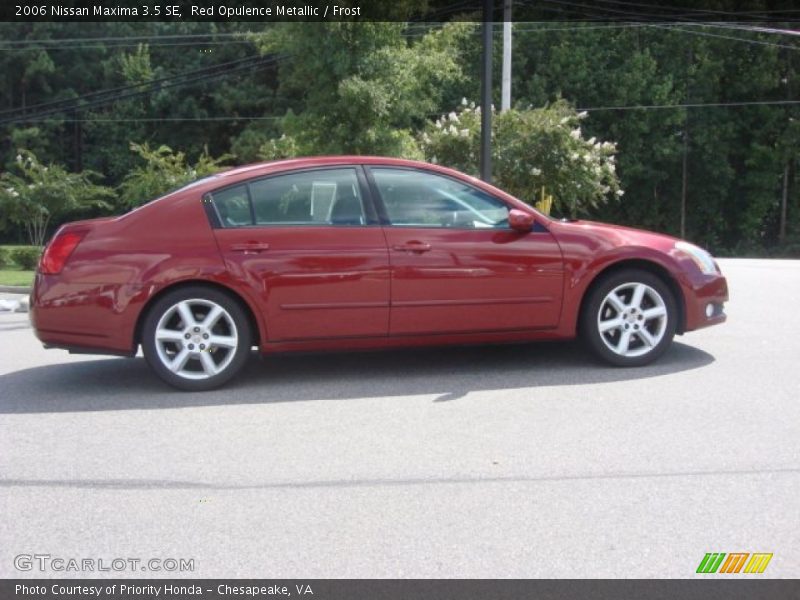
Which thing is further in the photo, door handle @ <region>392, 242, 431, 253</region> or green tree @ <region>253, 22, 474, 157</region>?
green tree @ <region>253, 22, 474, 157</region>

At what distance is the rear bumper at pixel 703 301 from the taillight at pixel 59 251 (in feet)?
14.4

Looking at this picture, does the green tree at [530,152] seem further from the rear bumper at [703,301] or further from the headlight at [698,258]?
the rear bumper at [703,301]

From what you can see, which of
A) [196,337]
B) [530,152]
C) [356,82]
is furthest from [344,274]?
[530,152]

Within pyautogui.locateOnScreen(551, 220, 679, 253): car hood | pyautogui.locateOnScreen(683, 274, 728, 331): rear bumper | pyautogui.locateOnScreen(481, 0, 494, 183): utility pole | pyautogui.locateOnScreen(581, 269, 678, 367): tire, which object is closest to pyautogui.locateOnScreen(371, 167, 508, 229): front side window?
pyautogui.locateOnScreen(551, 220, 679, 253): car hood

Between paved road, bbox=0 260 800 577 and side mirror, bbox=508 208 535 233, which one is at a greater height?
side mirror, bbox=508 208 535 233

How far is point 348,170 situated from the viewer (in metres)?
6.66

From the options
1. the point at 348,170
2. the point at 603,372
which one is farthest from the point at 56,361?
the point at 603,372

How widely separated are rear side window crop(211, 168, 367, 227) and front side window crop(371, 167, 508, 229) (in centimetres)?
23

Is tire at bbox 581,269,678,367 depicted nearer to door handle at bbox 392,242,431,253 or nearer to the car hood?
the car hood

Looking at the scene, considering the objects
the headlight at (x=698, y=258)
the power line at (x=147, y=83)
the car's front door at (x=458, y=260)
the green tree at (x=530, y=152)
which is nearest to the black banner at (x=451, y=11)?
the power line at (x=147, y=83)

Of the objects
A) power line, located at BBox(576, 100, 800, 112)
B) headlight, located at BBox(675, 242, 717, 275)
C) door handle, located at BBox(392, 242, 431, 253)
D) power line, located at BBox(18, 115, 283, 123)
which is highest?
power line, located at BBox(576, 100, 800, 112)

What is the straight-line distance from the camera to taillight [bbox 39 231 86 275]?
6.27 m
